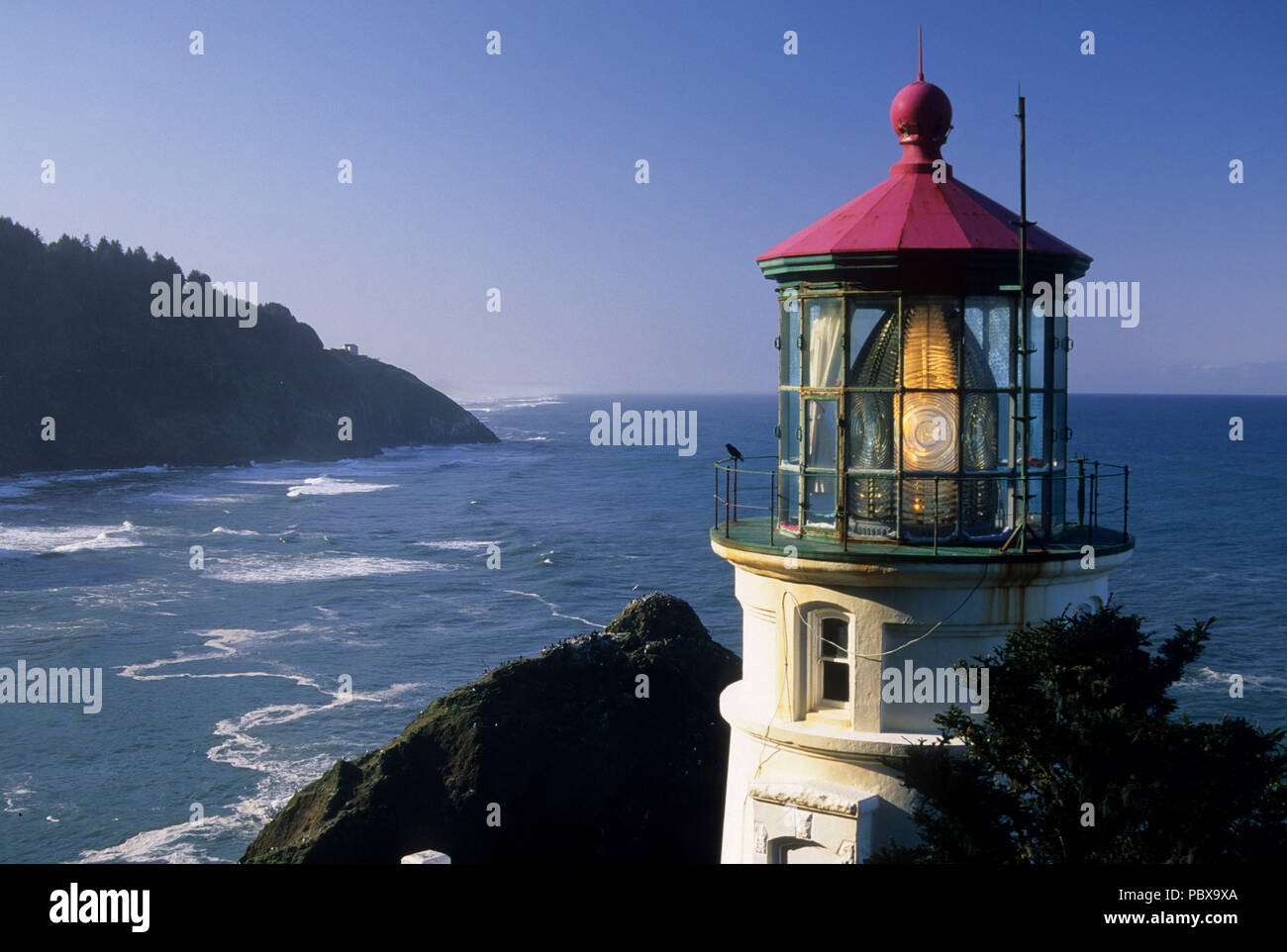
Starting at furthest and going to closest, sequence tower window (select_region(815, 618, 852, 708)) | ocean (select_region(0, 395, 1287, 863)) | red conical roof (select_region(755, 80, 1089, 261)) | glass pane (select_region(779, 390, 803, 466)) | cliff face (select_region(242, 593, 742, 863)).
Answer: ocean (select_region(0, 395, 1287, 863)) → cliff face (select_region(242, 593, 742, 863)) → glass pane (select_region(779, 390, 803, 466)) → tower window (select_region(815, 618, 852, 708)) → red conical roof (select_region(755, 80, 1089, 261))

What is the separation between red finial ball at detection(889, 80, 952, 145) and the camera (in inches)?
306

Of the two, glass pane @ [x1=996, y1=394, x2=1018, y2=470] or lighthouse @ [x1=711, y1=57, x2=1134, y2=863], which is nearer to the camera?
lighthouse @ [x1=711, y1=57, x2=1134, y2=863]

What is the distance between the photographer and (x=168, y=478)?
109 meters

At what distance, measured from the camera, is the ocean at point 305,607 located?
90.5 ft

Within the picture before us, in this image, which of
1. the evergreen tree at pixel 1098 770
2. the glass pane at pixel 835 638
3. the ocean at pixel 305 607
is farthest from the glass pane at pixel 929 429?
the ocean at pixel 305 607

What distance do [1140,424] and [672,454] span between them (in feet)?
249

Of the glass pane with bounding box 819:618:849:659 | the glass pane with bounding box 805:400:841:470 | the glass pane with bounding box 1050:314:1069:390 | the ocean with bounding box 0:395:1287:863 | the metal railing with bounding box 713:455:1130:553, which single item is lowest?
the ocean with bounding box 0:395:1287:863

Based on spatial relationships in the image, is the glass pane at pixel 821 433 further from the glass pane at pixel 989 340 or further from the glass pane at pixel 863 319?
the glass pane at pixel 989 340

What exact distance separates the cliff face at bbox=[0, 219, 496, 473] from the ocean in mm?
17945

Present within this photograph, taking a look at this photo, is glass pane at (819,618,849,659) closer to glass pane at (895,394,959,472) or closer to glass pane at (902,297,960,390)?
glass pane at (895,394,959,472)

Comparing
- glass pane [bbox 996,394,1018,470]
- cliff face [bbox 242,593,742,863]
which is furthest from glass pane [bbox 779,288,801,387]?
cliff face [bbox 242,593,742,863]

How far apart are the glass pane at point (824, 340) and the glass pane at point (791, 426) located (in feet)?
0.62
